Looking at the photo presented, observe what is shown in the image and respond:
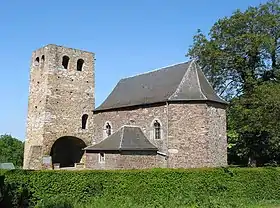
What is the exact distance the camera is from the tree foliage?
27875mm

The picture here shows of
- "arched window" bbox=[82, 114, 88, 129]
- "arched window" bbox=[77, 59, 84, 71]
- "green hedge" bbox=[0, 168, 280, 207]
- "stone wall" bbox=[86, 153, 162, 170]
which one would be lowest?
"green hedge" bbox=[0, 168, 280, 207]

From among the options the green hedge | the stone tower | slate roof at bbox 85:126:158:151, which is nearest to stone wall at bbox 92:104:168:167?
slate roof at bbox 85:126:158:151

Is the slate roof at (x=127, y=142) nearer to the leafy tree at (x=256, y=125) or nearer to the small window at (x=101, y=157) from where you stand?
the small window at (x=101, y=157)

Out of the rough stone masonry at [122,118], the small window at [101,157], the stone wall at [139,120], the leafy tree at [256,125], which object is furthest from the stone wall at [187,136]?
the leafy tree at [256,125]

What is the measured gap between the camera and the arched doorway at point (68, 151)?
100 ft

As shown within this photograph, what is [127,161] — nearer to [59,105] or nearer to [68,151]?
[59,105]

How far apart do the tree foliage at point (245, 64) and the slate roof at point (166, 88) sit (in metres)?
5.29

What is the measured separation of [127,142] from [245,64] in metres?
13.4

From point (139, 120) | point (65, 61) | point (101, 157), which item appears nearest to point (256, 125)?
point (139, 120)

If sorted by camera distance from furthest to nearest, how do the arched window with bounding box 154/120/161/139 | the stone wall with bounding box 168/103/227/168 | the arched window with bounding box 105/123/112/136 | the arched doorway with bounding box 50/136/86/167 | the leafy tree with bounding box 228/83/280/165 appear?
the arched doorway with bounding box 50/136/86/167 → the arched window with bounding box 105/123/112/136 → the leafy tree with bounding box 228/83/280/165 → the arched window with bounding box 154/120/161/139 → the stone wall with bounding box 168/103/227/168

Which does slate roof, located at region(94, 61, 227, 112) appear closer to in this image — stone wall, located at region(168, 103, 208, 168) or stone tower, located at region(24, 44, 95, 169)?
stone wall, located at region(168, 103, 208, 168)

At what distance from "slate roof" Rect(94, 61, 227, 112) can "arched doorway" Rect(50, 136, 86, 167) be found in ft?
14.5

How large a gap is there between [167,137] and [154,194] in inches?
284

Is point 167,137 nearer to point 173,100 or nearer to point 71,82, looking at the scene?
point 173,100
